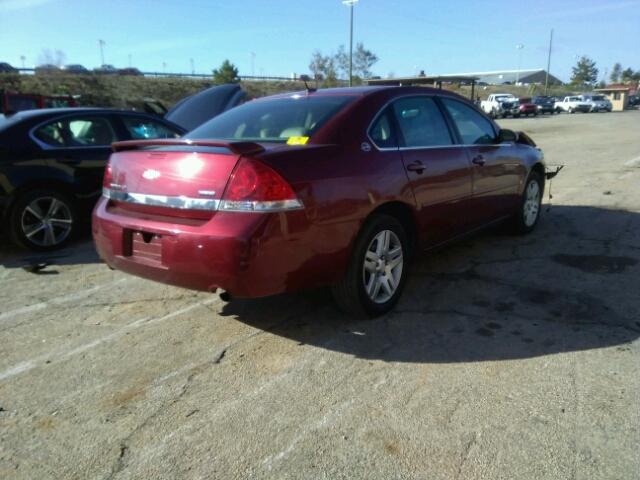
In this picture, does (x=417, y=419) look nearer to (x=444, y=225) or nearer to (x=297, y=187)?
(x=297, y=187)

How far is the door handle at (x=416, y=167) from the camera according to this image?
12.8ft

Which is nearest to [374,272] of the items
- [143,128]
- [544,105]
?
[143,128]

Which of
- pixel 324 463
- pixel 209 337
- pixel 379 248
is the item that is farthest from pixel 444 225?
pixel 324 463

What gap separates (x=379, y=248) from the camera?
373 cm

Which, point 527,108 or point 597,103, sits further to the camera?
point 597,103

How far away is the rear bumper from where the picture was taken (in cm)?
297

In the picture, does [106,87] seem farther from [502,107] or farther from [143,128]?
[143,128]

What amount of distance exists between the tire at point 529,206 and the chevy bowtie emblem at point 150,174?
3.94 m

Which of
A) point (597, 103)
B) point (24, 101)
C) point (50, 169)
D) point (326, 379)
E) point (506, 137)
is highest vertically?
point (597, 103)

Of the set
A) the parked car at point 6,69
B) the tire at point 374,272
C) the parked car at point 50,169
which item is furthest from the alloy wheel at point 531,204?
the parked car at point 6,69

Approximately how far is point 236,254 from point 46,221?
3.64 m

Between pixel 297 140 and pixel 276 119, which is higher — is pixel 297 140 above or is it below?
below

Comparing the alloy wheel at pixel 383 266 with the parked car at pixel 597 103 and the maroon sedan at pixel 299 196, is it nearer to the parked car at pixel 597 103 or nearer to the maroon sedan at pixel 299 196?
the maroon sedan at pixel 299 196

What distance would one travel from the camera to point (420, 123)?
4234mm
